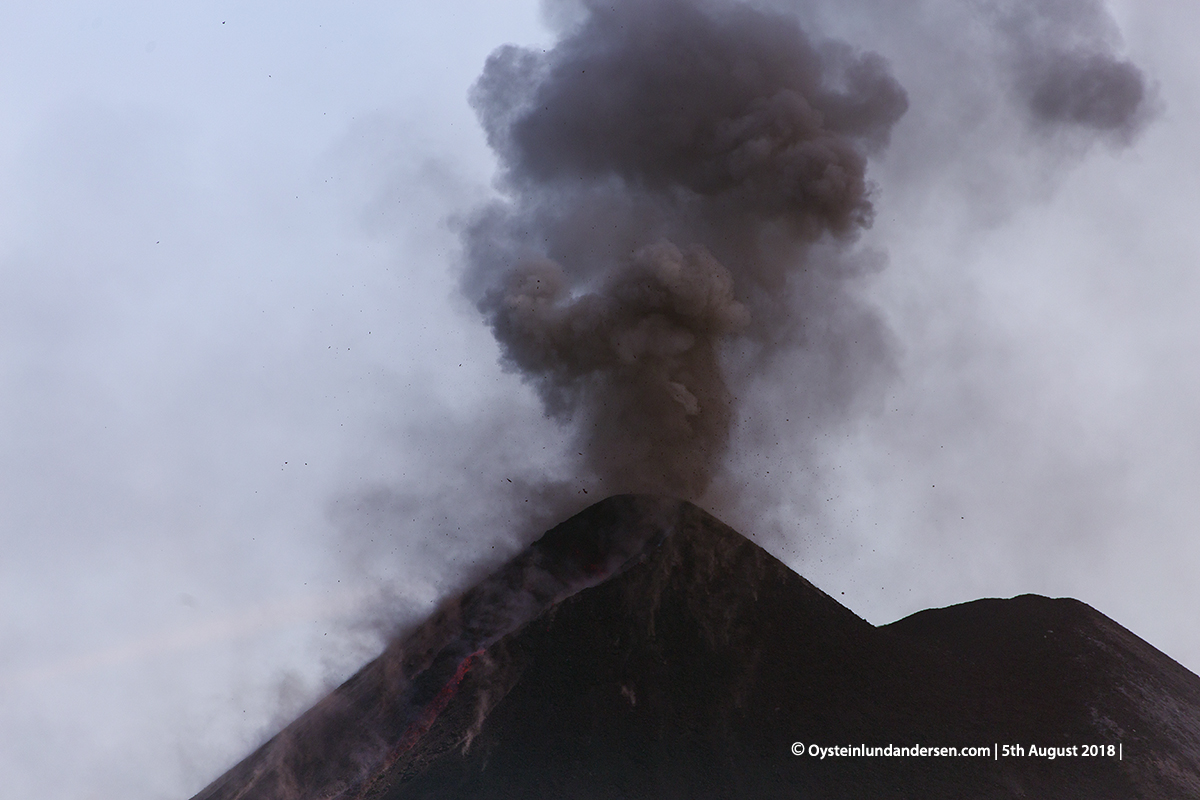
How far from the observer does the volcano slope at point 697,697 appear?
30.1 meters

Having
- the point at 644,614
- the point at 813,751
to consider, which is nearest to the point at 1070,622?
the point at 813,751

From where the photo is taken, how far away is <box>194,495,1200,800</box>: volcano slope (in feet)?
98.8

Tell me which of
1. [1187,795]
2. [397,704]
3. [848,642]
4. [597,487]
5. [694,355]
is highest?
[694,355]

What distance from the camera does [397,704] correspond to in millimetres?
32875

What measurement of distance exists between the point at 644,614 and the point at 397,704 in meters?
8.06

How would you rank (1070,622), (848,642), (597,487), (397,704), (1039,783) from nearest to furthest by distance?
(1039,783) → (397,704) → (848,642) → (1070,622) → (597,487)

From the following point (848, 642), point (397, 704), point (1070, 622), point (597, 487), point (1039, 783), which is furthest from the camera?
point (597, 487)

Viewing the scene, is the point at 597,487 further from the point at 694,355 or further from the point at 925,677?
the point at 925,677

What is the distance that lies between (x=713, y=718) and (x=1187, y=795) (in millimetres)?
13586

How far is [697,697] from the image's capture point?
105ft

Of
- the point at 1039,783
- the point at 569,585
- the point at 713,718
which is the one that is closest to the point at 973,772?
the point at 1039,783

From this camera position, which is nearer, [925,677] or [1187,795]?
[1187,795]

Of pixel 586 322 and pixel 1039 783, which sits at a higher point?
pixel 586 322

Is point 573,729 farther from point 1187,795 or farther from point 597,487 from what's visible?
point 1187,795
